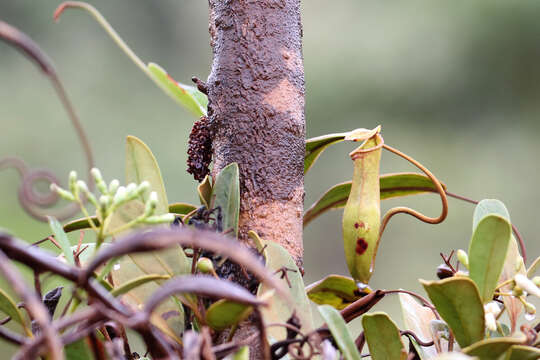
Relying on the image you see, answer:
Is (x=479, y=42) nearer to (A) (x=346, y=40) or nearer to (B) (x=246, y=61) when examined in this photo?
(A) (x=346, y=40)

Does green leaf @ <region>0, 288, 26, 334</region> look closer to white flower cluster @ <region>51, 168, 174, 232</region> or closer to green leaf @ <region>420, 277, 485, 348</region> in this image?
white flower cluster @ <region>51, 168, 174, 232</region>

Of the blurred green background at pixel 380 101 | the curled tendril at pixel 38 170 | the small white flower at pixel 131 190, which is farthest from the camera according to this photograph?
the blurred green background at pixel 380 101

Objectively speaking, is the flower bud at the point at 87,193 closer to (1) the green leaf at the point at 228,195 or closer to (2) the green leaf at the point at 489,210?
(1) the green leaf at the point at 228,195

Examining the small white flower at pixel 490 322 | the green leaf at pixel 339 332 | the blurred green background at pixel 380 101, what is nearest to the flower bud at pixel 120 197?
the green leaf at pixel 339 332

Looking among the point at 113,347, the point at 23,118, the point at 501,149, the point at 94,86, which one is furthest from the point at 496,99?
the point at 113,347

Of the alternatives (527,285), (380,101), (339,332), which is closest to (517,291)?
(527,285)

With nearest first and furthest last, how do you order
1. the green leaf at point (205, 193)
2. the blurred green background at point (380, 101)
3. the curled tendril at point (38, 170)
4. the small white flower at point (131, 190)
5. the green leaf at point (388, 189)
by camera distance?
the curled tendril at point (38, 170) → the small white flower at point (131, 190) → the green leaf at point (205, 193) → the green leaf at point (388, 189) → the blurred green background at point (380, 101)

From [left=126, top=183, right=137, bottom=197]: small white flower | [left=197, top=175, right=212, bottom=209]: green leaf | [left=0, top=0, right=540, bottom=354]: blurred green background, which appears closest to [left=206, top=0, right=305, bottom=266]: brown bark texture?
[left=197, top=175, right=212, bottom=209]: green leaf
